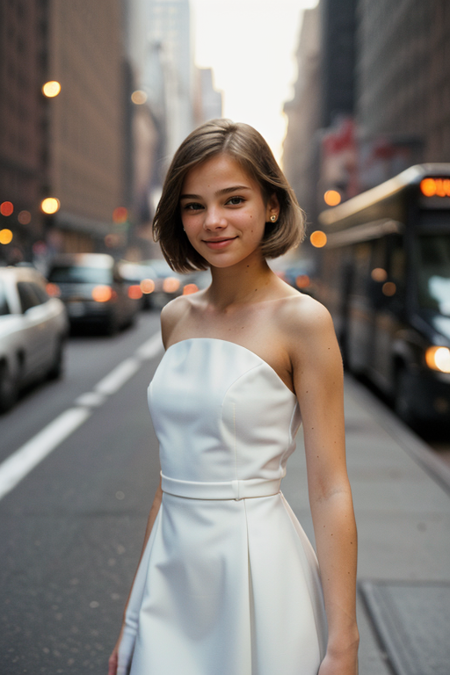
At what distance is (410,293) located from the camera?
336 inches

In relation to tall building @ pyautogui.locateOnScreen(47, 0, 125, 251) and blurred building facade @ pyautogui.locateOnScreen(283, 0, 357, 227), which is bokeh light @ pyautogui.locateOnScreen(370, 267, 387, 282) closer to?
tall building @ pyautogui.locateOnScreen(47, 0, 125, 251)

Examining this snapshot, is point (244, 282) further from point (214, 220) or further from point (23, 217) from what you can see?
point (23, 217)

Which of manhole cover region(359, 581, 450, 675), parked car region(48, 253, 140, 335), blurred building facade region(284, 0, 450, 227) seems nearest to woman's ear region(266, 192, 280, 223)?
manhole cover region(359, 581, 450, 675)

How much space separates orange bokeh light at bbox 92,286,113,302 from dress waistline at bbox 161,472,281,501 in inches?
646

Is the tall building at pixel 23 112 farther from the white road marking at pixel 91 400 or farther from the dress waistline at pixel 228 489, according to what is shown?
the dress waistline at pixel 228 489

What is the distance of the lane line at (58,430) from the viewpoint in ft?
21.0

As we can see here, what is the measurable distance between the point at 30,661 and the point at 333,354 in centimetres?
243

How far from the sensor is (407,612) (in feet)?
11.9

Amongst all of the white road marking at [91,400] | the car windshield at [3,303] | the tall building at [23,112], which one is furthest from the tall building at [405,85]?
the car windshield at [3,303]

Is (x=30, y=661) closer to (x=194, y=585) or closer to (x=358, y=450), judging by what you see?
(x=194, y=585)

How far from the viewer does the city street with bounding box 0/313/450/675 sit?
3549 millimetres

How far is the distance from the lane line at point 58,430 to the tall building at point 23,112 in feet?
109

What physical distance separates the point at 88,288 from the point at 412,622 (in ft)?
49.7

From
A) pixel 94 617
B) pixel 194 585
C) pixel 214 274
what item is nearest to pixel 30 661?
pixel 94 617
